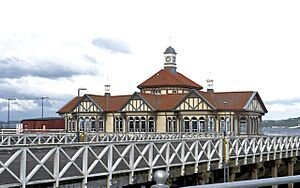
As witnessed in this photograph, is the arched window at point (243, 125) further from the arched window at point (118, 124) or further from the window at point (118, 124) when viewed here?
the arched window at point (118, 124)

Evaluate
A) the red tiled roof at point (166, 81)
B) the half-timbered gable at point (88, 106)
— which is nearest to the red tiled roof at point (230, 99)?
the red tiled roof at point (166, 81)

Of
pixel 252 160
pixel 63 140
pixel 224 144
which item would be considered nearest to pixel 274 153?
pixel 252 160

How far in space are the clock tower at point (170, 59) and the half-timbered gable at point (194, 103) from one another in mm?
17236

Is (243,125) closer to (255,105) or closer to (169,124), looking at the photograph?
(255,105)

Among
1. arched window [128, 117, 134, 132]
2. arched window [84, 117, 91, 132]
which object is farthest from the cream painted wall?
arched window [84, 117, 91, 132]

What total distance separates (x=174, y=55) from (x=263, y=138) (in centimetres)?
4481

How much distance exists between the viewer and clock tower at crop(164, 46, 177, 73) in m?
68.1

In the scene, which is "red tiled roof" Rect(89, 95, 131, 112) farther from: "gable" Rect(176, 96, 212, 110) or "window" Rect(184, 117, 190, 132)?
"window" Rect(184, 117, 190, 132)

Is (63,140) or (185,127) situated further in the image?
(185,127)

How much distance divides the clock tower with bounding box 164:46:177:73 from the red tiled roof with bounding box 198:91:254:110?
1545cm

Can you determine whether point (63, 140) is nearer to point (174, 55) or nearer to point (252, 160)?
point (252, 160)

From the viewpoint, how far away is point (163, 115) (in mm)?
52281

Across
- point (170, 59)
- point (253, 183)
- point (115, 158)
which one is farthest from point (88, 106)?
point (253, 183)

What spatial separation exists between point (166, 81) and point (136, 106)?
7.93m
